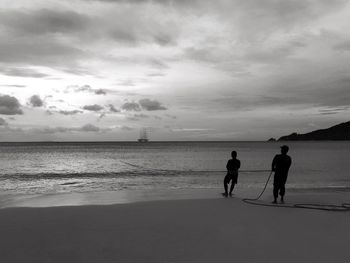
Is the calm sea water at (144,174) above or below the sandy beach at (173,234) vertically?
below

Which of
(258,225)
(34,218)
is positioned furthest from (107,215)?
(258,225)

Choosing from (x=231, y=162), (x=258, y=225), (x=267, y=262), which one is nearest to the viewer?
(x=267, y=262)

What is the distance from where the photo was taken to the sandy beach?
579cm

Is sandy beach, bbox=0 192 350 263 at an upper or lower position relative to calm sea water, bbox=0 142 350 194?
upper

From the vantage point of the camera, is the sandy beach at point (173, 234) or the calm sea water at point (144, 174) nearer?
the sandy beach at point (173, 234)

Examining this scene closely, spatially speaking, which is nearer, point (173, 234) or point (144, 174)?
point (173, 234)

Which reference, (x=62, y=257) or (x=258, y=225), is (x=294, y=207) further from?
(x=62, y=257)

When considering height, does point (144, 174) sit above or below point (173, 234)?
below

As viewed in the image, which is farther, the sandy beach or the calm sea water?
the calm sea water

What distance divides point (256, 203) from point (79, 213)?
522cm

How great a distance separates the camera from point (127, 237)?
677 cm

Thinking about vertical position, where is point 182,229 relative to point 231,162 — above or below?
below

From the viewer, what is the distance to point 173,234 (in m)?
6.98

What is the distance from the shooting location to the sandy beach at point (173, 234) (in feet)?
19.0
